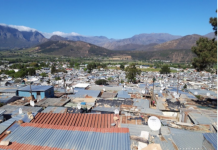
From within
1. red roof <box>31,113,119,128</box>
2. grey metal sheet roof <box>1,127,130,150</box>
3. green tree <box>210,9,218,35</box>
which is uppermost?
green tree <box>210,9,218,35</box>

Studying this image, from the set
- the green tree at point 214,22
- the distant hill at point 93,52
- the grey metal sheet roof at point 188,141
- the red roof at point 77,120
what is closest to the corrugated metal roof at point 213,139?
the grey metal sheet roof at point 188,141

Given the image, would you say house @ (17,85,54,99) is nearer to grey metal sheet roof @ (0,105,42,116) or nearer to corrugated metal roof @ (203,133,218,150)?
grey metal sheet roof @ (0,105,42,116)

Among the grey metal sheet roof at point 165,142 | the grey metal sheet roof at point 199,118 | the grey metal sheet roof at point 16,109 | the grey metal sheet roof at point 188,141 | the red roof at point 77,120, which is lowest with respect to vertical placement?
the grey metal sheet roof at point 16,109

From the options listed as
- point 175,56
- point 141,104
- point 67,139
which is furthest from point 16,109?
point 175,56

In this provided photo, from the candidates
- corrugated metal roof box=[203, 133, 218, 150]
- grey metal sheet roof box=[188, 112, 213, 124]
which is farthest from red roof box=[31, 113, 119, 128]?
grey metal sheet roof box=[188, 112, 213, 124]

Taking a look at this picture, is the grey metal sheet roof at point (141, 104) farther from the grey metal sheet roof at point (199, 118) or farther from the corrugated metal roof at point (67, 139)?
the corrugated metal roof at point (67, 139)

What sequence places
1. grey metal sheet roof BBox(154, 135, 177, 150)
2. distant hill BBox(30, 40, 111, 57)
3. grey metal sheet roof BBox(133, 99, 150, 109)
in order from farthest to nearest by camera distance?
distant hill BBox(30, 40, 111, 57)
grey metal sheet roof BBox(133, 99, 150, 109)
grey metal sheet roof BBox(154, 135, 177, 150)
